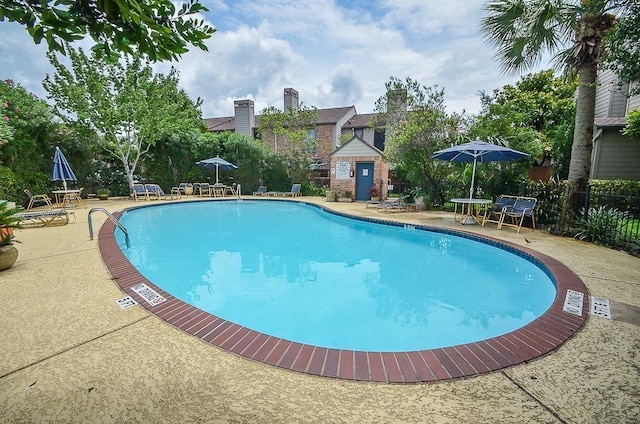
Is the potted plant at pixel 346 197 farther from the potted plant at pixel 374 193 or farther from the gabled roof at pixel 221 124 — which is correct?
the gabled roof at pixel 221 124

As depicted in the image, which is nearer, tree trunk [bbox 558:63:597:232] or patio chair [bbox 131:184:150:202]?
tree trunk [bbox 558:63:597:232]

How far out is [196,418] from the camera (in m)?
1.73

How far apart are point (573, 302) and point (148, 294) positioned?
17.0 feet

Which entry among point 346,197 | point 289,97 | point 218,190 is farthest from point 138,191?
point 289,97

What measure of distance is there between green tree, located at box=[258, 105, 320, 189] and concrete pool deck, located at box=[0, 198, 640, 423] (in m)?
15.8

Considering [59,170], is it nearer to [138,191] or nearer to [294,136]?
[138,191]

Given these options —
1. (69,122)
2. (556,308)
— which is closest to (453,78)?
(556,308)

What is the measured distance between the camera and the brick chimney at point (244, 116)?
2486cm

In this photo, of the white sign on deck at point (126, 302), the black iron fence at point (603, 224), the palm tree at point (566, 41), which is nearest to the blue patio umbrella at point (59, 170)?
the white sign on deck at point (126, 302)

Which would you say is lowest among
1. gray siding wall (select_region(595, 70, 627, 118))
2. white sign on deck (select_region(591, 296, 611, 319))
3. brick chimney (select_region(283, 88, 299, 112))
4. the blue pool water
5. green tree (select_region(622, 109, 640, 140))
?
the blue pool water

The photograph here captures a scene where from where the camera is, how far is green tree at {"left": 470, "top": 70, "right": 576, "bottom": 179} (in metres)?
10.0

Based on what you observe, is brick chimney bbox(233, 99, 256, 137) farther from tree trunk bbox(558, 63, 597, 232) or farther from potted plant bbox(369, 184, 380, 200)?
tree trunk bbox(558, 63, 597, 232)

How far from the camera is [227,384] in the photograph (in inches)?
80.0

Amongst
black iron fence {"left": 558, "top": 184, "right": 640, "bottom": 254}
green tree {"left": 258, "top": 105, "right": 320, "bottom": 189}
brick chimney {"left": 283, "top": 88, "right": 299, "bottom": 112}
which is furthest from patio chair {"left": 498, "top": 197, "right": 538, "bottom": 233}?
brick chimney {"left": 283, "top": 88, "right": 299, "bottom": 112}
